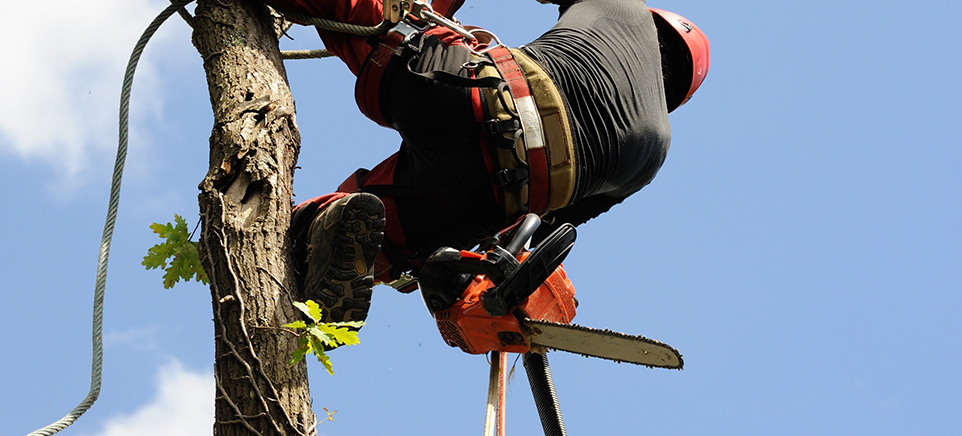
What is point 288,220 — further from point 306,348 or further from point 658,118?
point 658,118

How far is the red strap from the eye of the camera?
4.27 meters

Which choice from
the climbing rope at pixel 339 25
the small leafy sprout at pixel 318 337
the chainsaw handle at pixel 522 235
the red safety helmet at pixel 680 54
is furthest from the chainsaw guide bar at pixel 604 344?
the red safety helmet at pixel 680 54

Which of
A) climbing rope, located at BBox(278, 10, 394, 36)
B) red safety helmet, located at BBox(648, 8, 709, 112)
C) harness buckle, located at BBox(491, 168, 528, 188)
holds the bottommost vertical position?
harness buckle, located at BBox(491, 168, 528, 188)

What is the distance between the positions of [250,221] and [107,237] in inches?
25.9

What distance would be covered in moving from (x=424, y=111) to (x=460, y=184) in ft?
1.00

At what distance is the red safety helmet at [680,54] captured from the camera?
505 cm

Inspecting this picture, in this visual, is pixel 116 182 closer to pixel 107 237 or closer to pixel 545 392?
pixel 107 237

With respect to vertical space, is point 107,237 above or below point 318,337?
above

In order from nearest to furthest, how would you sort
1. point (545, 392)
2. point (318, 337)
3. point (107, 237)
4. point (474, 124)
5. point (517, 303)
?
1. point (318, 337)
2. point (107, 237)
3. point (474, 124)
4. point (517, 303)
5. point (545, 392)

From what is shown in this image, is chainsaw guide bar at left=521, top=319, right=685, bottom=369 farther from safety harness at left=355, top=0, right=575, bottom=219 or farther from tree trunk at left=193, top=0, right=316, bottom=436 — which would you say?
tree trunk at left=193, top=0, right=316, bottom=436

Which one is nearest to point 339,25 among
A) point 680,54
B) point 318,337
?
point 318,337

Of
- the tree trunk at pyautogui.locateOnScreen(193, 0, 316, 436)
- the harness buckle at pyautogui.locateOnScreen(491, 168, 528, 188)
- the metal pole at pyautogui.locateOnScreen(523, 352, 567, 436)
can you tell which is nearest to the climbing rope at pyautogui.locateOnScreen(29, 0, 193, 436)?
the tree trunk at pyautogui.locateOnScreen(193, 0, 316, 436)

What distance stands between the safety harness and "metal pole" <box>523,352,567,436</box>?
0.73m

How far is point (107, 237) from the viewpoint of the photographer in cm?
397
